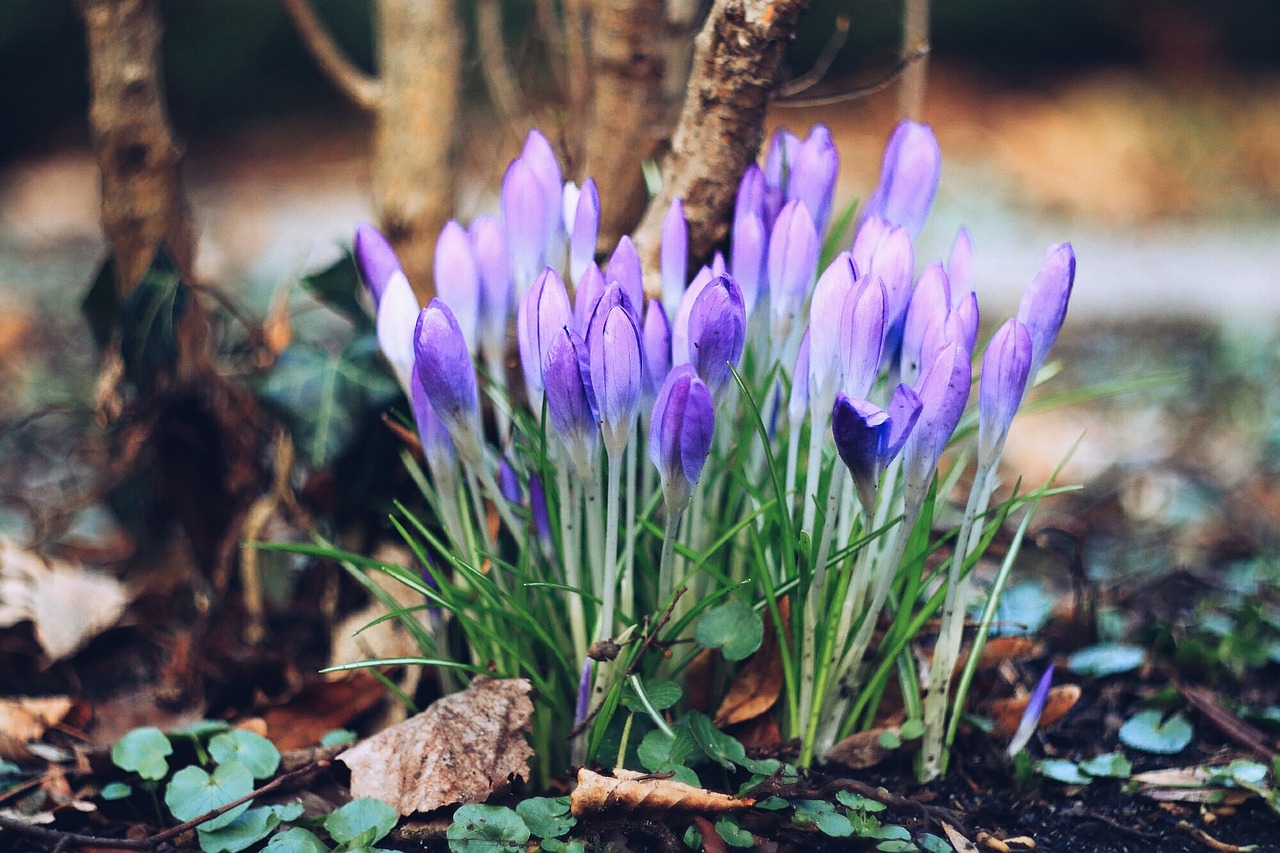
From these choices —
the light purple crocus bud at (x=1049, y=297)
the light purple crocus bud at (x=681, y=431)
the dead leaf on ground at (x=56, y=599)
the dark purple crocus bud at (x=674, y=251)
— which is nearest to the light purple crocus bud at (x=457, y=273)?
the dark purple crocus bud at (x=674, y=251)

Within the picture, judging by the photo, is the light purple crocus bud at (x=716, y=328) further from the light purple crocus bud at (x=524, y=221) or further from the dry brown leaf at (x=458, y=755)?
the dry brown leaf at (x=458, y=755)

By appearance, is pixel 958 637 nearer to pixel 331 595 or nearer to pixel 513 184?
pixel 513 184

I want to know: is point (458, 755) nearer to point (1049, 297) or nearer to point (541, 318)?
point (541, 318)

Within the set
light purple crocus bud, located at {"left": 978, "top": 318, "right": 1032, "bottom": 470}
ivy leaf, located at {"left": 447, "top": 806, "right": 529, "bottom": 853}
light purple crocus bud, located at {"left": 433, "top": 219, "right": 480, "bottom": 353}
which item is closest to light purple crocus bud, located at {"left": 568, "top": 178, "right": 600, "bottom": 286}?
light purple crocus bud, located at {"left": 433, "top": 219, "right": 480, "bottom": 353}

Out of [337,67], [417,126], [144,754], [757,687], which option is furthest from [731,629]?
[337,67]

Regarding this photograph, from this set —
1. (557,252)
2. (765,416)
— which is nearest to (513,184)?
(557,252)
